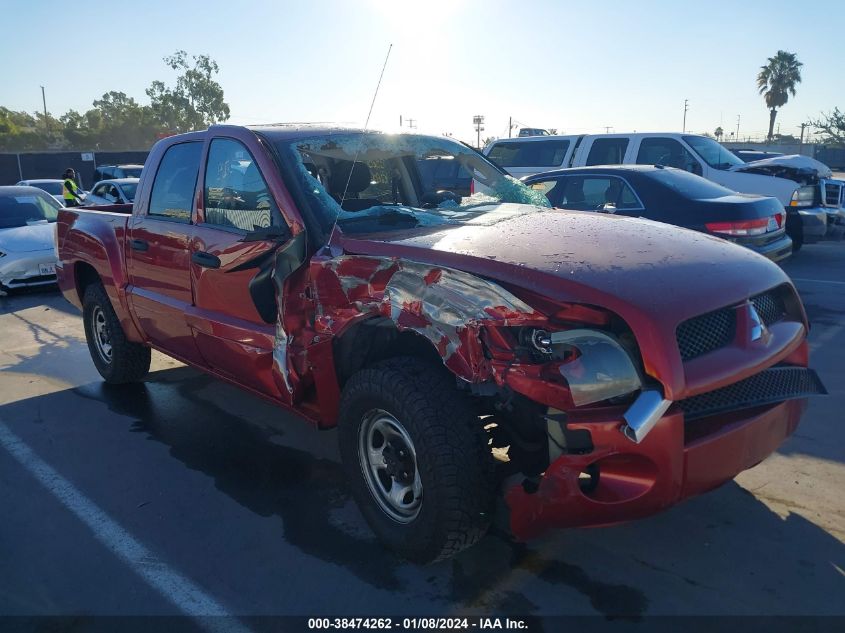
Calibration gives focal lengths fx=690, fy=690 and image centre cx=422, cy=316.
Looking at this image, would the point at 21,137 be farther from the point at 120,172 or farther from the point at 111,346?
the point at 111,346

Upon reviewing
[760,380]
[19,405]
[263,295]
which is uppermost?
[263,295]

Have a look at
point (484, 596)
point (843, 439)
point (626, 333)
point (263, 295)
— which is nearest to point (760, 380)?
point (626, 333)

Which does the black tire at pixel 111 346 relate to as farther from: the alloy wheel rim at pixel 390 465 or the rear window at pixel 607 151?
the rear window at pixel 607 151

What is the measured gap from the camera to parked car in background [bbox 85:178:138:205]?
14641mm

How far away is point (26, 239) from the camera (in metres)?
10.4

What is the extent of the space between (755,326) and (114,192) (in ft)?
49.2

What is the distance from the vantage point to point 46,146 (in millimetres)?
61969

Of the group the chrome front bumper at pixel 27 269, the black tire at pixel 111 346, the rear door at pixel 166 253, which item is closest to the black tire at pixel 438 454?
the rear door at pixel 166 253

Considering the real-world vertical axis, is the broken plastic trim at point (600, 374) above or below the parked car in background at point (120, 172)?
below

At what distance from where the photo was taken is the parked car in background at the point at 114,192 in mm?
14641

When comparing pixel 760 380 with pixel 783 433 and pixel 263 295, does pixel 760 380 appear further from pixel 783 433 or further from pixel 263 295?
pixel 263 295

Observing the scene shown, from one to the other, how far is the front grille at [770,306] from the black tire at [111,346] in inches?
181

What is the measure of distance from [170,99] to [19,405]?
208 ft

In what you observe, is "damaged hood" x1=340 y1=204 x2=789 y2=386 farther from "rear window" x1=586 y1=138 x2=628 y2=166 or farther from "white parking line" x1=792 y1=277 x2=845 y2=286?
"rear window" x1=586 y1=138 x2=628 y2=166
